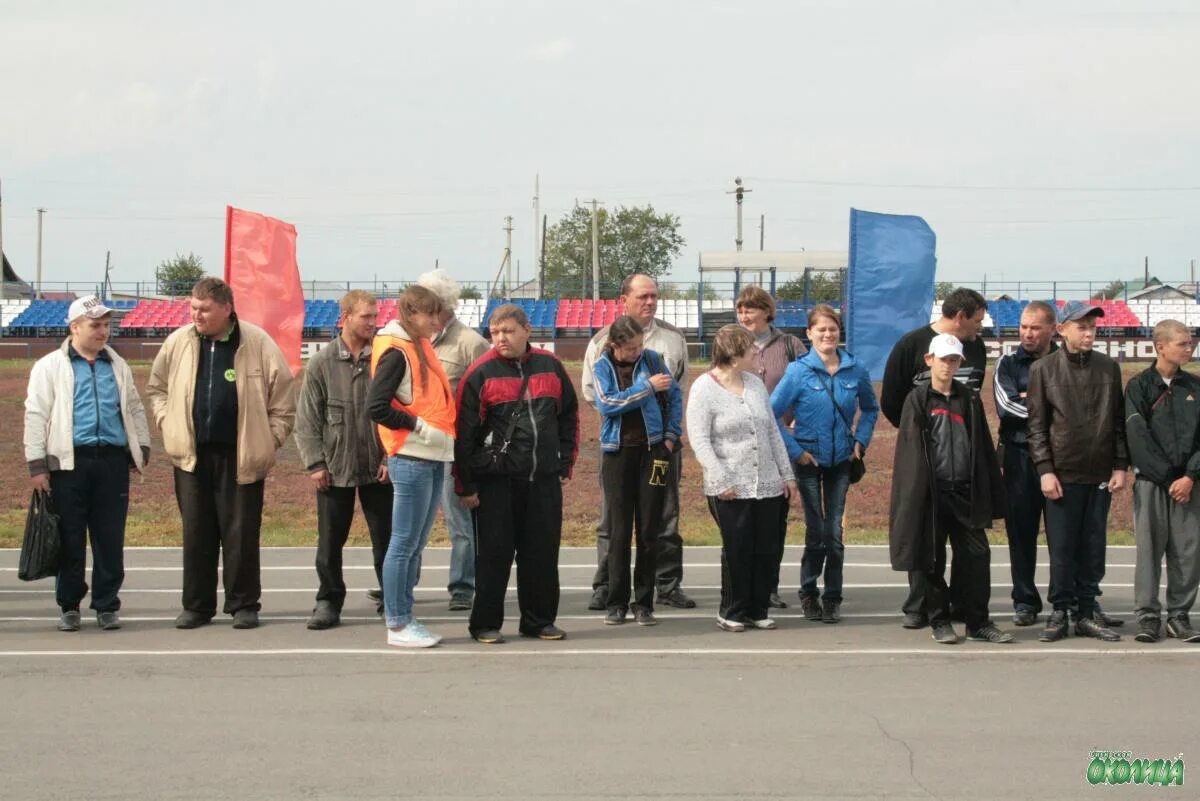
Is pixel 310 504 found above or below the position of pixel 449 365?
below

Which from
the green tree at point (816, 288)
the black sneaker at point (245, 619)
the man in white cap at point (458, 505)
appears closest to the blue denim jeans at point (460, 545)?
the man in white cap at point (458, 505)

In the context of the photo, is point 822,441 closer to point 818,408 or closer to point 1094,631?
point 818,408

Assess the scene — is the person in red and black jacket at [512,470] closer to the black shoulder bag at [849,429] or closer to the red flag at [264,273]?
the black shoulder bag at [849,429]

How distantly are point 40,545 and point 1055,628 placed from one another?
20.1ft

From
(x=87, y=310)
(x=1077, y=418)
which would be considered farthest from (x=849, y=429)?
(x=87, y=310)

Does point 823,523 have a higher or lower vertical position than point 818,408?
lower

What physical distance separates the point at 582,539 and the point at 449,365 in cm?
424

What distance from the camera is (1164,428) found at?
8.16 meters

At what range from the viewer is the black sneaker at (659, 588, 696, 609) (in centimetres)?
944
